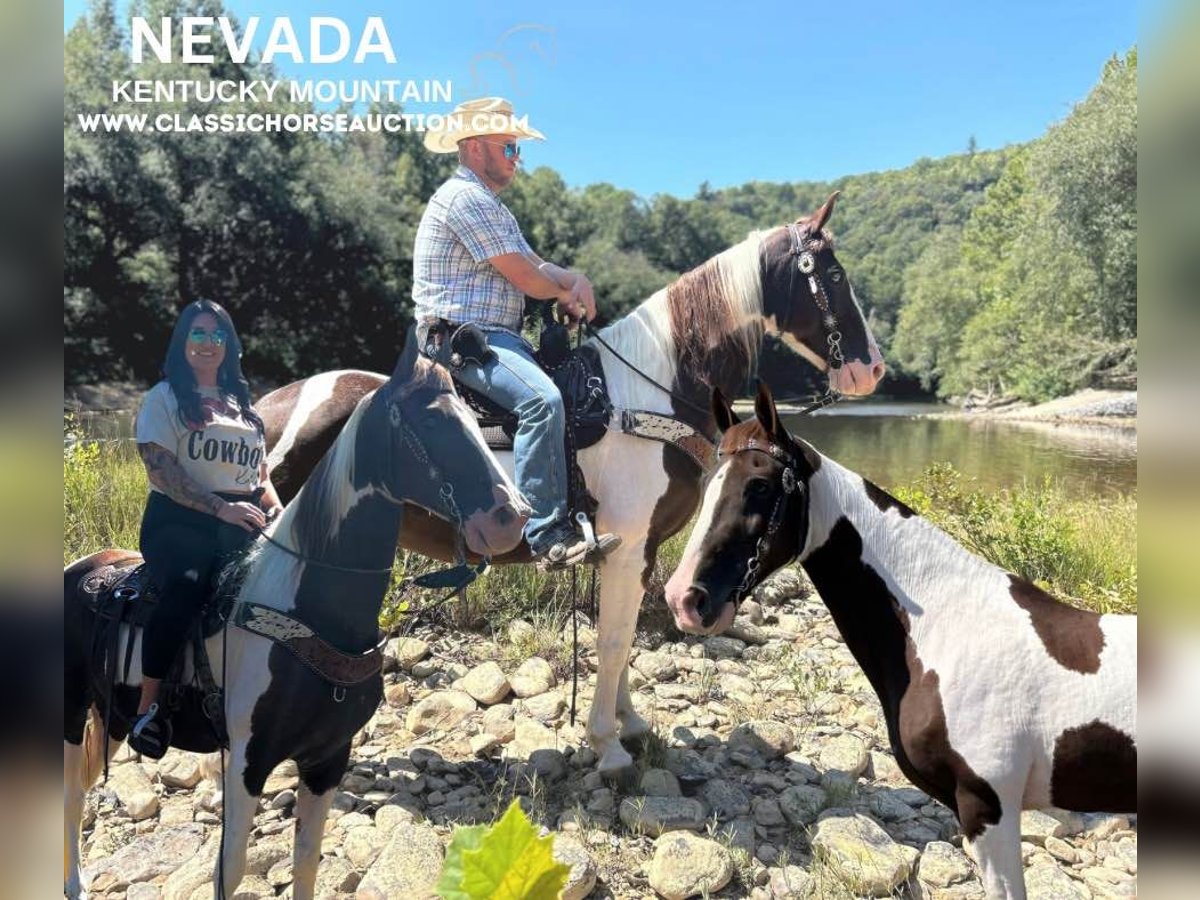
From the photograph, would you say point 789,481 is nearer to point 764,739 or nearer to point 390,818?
point 764,739

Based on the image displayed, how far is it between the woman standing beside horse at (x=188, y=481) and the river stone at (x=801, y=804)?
2479mm

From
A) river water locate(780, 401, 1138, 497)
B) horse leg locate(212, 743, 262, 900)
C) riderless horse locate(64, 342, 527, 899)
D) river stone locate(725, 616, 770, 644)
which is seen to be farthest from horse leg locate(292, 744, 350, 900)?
river water locate(780, 401, 1138, 497)

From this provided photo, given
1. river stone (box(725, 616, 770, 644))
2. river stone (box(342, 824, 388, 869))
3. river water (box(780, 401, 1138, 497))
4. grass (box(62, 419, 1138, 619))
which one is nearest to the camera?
river stone (box(342, 824, 388, 869))

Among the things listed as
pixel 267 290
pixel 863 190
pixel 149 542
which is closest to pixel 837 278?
pixel 149 542

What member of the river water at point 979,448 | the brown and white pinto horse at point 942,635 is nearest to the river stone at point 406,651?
the brown and white pinto horse at point 942,635

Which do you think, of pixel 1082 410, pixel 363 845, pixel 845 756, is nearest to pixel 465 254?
pixel 363 845

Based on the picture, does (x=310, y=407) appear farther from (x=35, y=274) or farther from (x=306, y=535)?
(x=35, y=274)

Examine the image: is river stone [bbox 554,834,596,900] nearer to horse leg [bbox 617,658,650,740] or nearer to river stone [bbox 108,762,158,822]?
horse leg [bbox 617,658,650,740]

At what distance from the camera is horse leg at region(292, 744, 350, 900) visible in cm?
232

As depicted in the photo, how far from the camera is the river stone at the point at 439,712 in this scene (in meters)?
3.99

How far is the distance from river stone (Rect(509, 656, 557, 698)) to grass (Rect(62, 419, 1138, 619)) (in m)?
0.23

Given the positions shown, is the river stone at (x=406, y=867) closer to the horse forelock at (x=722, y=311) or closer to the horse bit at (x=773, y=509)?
the horse bit at (x=773, y=509)

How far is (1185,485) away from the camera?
2.13 feet

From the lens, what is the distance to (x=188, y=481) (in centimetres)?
224
